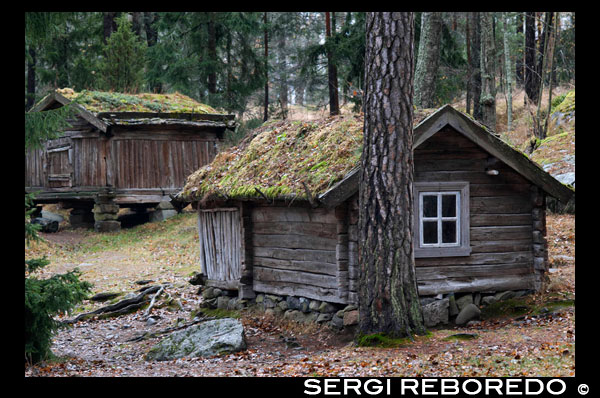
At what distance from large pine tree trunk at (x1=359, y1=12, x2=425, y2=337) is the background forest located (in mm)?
8422

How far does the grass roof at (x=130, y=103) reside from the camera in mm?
25016

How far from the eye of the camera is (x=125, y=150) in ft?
82.5

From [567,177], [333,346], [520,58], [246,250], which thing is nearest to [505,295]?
[333,346]

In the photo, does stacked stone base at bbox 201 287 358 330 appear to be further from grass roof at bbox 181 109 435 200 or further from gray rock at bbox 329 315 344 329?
grass roof at bbox 181 109 435 200

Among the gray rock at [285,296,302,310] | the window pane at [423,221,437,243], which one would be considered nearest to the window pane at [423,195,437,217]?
the window pane at [423,221,437,243]

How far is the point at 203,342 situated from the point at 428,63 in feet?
34.3

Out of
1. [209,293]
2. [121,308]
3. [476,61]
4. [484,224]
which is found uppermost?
[476,61]

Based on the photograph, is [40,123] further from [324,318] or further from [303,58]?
[303,58]

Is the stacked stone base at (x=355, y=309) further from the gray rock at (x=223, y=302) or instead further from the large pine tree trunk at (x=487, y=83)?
the large pine tree trunk at (x=487, y=83)

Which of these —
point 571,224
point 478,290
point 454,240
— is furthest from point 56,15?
point 571,224

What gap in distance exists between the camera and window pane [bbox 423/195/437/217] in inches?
454

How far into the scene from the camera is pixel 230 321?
1159cm
